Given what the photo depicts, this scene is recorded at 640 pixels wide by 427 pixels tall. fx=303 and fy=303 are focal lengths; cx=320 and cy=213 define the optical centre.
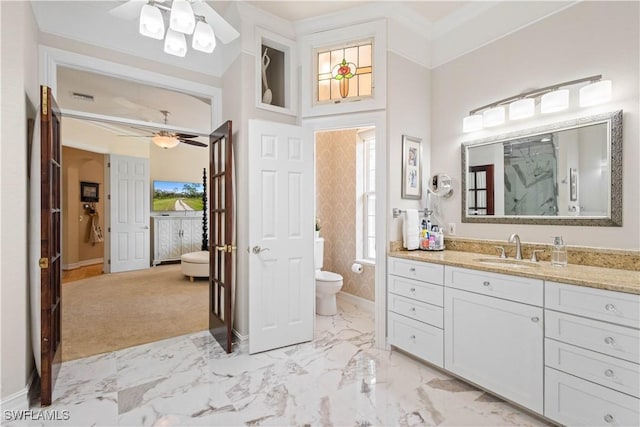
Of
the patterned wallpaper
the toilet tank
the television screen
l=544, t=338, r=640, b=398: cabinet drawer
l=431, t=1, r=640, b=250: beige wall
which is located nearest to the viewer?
l=544, t=338, r=640, b=398: cabinet drawer

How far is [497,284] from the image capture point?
6.48 feet

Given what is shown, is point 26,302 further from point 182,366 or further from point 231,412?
point 231,412

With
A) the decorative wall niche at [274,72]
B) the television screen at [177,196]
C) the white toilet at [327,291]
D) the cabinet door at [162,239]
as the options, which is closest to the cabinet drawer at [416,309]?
the white toilet at [327,291]

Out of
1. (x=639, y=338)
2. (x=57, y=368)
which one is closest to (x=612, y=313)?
(x=639, y=338)

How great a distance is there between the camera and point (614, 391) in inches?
59.6

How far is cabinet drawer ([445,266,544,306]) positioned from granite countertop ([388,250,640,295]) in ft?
0.12

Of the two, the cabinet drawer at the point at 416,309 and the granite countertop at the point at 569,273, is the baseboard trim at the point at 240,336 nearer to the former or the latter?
the cabinet drawer at the point at 416,309

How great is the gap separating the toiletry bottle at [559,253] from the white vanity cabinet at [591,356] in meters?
0.47

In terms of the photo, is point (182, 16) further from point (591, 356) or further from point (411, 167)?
point (591, 356)

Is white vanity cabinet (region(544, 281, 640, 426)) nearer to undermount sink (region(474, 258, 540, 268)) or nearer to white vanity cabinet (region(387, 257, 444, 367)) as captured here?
undermount sink (region(474, 258, 540, 268))

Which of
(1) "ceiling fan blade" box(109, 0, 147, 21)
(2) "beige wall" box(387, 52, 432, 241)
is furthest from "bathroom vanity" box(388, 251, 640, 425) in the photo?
(1) "ceiling fan blade" box(109, 0, 147, 21)

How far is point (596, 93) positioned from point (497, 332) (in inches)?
66.6

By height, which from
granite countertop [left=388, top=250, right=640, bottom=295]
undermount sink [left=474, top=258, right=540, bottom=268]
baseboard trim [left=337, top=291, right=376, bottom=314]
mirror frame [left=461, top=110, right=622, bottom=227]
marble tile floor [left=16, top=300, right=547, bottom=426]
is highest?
mirror frame [left=461, top=110, right=622, bottom=227]

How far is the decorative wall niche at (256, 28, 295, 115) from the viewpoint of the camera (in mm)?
2865
